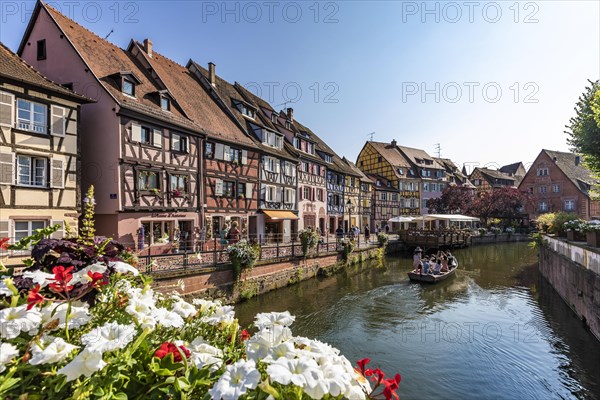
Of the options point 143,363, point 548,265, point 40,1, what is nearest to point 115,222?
point 40,1

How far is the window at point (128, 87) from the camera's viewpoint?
1695 centimetres

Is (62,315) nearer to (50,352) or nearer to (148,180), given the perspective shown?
(50,352)

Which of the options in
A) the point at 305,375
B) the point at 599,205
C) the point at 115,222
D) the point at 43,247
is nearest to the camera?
the point at 305,375

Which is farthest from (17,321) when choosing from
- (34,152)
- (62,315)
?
(34,152)

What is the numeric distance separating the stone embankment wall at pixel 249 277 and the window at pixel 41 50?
44.7 ft

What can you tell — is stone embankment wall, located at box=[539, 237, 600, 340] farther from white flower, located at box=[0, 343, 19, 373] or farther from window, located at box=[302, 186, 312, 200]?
window, located at box=[302, 186, 312, 200]

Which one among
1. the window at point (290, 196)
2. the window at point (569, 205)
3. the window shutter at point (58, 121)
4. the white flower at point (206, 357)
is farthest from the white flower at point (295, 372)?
the window at point (569, 205)

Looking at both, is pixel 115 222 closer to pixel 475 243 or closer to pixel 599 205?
pixel 475 243

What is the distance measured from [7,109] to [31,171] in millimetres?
2403

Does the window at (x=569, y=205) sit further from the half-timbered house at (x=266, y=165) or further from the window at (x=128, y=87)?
the window at (x=128, y=87)

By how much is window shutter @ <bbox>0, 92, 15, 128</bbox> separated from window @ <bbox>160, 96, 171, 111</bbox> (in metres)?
6.98

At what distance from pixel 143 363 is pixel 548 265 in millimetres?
23346

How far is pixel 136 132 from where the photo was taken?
1644 cm

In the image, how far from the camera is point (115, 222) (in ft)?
51.3
